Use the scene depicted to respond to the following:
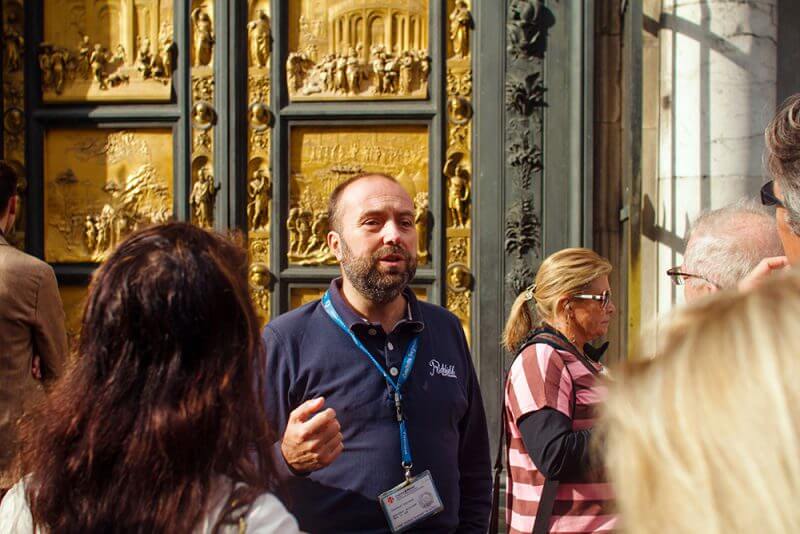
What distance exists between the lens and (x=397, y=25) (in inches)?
241

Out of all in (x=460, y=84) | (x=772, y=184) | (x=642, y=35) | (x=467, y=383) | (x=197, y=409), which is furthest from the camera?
→ (x=460, y=84)

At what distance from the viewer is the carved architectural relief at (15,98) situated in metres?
6.41

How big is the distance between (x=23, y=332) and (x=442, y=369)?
1776mm

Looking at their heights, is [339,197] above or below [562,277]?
above

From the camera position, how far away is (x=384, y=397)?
282 centimetres

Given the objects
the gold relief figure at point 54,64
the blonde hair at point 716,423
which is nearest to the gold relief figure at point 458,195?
the gold relief figure at point 54,64

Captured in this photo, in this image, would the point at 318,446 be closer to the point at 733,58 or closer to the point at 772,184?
the point at 772,184

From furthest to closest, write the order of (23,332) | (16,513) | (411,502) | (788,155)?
(23,332)
(411,502)
(788,155)
(16,513)

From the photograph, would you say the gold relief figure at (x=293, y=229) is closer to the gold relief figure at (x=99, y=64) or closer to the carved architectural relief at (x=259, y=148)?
the carved architectural relief at (x=259, y=148)

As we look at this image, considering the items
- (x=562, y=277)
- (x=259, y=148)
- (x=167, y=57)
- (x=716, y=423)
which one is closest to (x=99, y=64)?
(x=167, y=57)

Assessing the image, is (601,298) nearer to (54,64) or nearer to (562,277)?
(562,277)

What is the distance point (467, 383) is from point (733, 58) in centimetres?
281

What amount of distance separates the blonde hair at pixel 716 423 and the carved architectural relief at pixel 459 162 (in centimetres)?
499

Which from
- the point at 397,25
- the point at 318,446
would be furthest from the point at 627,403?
the point at 397,25
